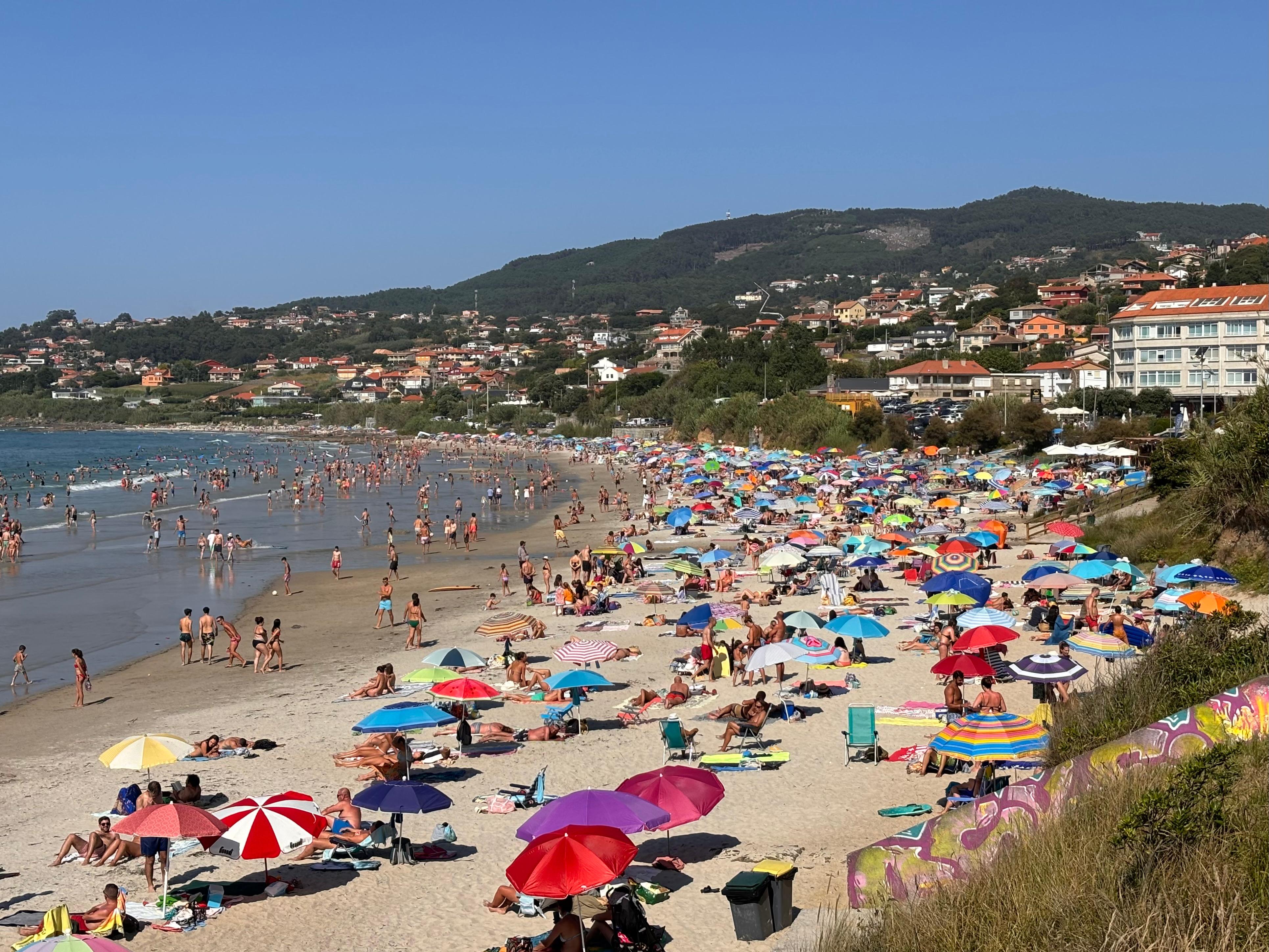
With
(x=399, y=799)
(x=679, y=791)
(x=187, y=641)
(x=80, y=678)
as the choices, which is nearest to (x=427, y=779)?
(x=399, y=799)

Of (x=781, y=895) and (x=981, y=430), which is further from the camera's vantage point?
(x=981, y=430)

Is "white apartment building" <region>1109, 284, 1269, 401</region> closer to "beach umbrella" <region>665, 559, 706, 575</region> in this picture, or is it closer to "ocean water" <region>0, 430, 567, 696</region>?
"ocean water" <region>0, 430, 567, 696</region>

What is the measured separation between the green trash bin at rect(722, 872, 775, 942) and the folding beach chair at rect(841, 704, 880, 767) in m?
4.30

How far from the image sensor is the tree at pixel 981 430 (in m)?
52.5

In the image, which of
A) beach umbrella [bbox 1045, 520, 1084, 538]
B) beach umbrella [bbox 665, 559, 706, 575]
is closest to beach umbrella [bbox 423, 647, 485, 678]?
beach umbrella [bbox 665, 559, 706, 575]

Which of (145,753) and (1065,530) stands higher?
(145,753)

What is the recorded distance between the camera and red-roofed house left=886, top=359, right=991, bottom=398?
3145 inches

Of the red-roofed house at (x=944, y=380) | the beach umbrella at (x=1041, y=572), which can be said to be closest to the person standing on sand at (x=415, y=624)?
the beach umbrella at (x=1041, y=572)

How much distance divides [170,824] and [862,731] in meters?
6.64

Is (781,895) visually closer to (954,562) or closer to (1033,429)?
(954,562)

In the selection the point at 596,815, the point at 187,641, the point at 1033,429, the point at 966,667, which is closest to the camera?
the point at 596,815

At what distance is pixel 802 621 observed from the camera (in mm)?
17141

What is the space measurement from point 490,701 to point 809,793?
541cm

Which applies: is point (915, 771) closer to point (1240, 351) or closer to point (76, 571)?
point (76, 571)
